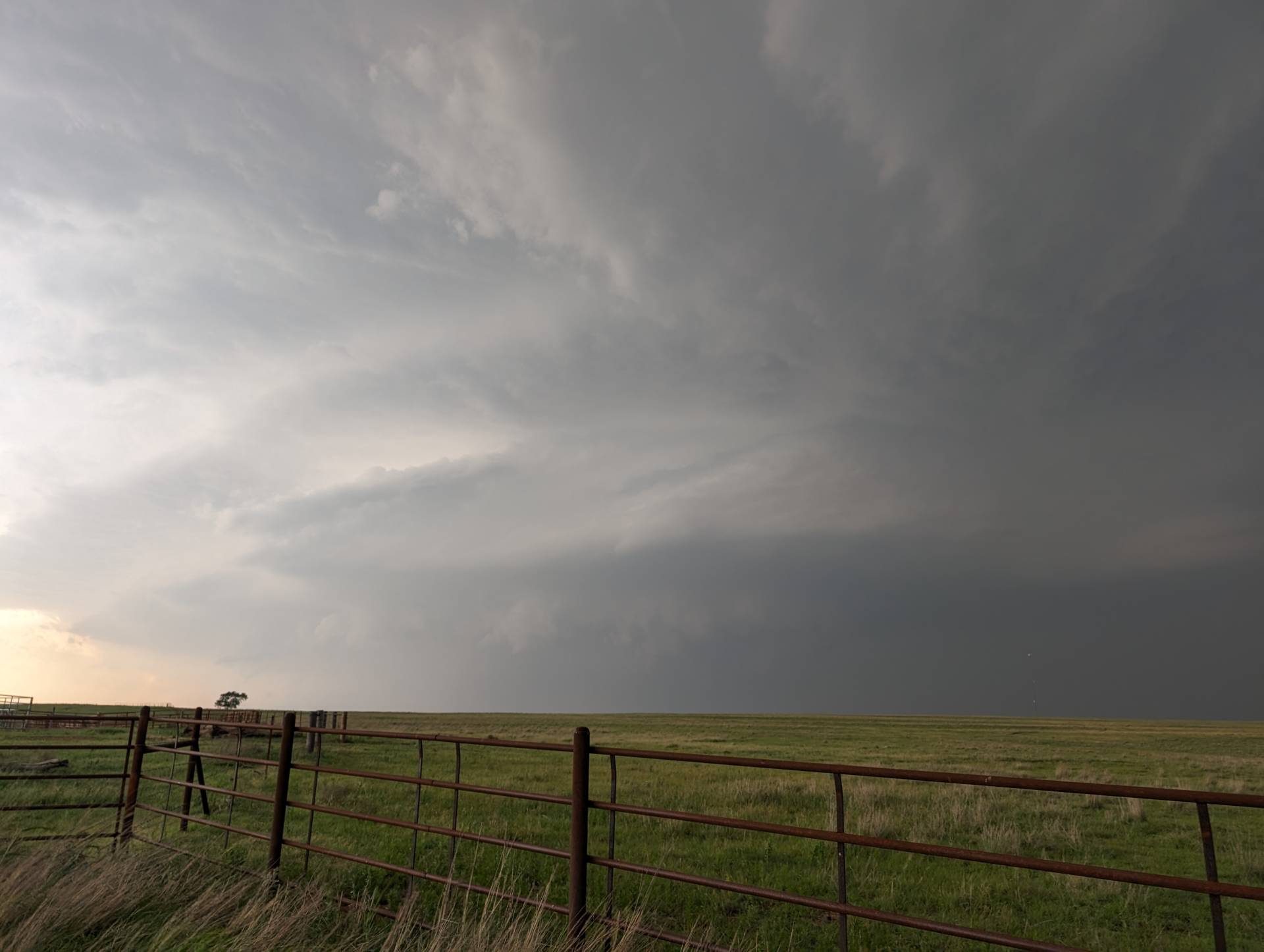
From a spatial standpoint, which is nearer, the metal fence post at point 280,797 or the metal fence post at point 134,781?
the metal fence post at point 280,797

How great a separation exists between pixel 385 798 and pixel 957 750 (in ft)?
100

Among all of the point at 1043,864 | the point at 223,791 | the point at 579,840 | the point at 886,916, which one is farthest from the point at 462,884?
the point at 1043,864

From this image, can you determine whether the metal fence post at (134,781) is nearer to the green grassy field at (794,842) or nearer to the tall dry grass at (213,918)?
the green grassy field at (794,842)

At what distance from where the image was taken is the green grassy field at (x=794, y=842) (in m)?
8.88

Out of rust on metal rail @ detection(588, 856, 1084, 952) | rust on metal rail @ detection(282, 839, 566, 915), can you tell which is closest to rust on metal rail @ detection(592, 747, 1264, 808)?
rust on metal rail @ detection(588, 856, 1084, 952)

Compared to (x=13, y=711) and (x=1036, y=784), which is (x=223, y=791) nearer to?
(x=1036, y=784)

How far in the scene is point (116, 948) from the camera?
20.5 feet

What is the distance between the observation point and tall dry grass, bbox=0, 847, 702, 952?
18.9ft

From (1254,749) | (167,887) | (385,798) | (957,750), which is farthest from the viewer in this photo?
(1254,749)

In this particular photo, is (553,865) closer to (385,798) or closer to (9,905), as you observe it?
(9,905)

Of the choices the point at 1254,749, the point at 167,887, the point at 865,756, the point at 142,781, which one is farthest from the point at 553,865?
the point at 1254,749

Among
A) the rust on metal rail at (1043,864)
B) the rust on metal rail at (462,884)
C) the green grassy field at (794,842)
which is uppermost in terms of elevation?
the rust on metal rail at (1043,864)

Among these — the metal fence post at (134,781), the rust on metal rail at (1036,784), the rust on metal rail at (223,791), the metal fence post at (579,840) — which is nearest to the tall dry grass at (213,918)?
the metal fence post at (579,840)

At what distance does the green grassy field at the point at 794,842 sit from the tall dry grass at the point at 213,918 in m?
0.49
